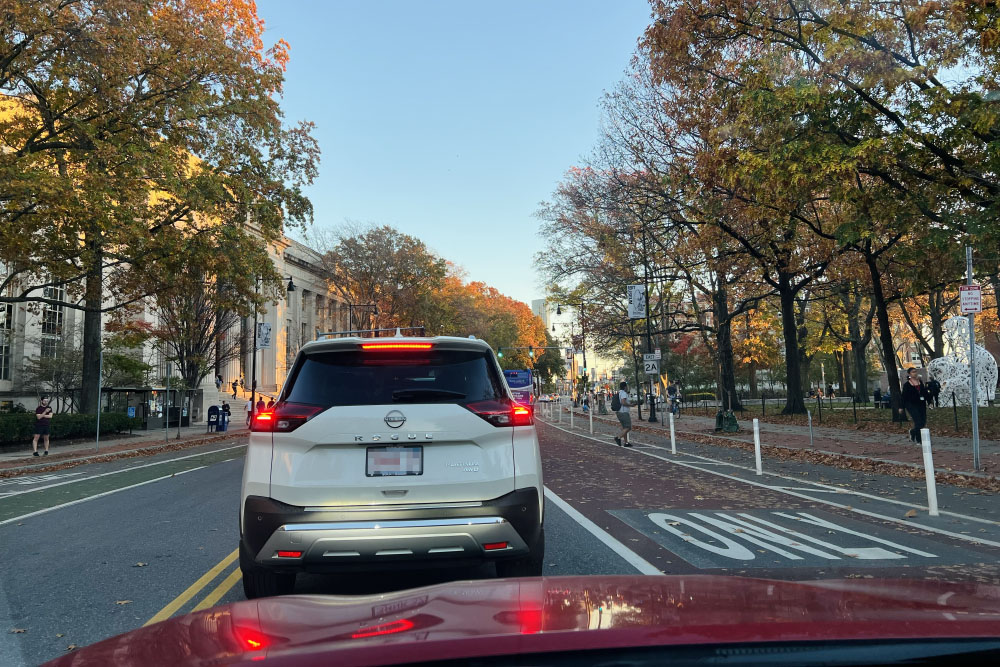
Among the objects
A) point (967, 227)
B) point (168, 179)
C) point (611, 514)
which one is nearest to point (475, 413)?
point (611, 514)

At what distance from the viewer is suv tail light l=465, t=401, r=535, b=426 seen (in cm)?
452

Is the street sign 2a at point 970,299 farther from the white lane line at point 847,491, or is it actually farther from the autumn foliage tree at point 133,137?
the autumn foliage tree at point 133,137

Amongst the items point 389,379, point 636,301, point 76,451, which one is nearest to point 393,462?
point 389,379

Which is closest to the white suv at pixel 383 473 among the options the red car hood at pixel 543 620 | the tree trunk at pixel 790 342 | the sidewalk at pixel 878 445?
the red car hood at pixel 543 620

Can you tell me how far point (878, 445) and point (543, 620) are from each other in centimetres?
1809

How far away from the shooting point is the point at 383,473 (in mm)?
4309

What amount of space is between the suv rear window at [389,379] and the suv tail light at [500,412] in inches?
2.6

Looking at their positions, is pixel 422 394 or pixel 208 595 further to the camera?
pixel 208 595

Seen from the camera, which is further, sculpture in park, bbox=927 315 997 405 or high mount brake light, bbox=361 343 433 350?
sculpture in park, bbox=927 315 997 405

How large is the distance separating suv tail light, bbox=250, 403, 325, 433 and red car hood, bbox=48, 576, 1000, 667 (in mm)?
1827

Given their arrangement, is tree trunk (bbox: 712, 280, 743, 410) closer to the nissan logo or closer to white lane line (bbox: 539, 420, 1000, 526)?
white lane line (bbox: 539, 420, 1000, 526)

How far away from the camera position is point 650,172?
957 inches

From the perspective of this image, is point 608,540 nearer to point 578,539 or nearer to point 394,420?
point 578,539

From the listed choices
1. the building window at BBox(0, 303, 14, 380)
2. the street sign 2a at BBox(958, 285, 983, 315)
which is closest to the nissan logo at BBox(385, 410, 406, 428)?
the street sign 2a at BBox(958, 285, 983, 315)
